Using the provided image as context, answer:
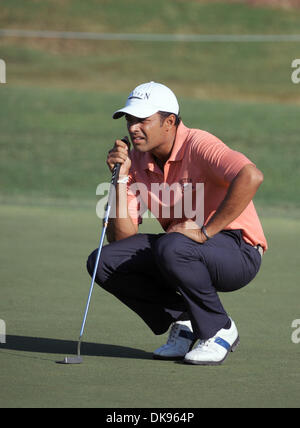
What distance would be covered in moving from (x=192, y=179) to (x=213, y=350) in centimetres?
90

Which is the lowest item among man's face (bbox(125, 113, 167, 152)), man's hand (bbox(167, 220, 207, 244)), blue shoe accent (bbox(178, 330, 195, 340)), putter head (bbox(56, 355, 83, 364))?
putter head (bbox(56, 355, 83, 364))

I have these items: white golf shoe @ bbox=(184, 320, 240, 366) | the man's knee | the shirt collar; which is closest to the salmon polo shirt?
the shirt collar

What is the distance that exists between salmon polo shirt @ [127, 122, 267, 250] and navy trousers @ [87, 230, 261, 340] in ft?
0.41

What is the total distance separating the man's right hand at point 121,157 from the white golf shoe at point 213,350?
1.01m

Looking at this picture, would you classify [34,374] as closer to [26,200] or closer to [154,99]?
[154,99]

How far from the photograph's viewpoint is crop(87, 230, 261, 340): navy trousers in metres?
5.11

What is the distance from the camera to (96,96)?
22.1 meters

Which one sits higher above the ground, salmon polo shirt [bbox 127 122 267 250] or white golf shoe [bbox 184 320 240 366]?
salmon polo shirt [bbox 127 122 267 250]

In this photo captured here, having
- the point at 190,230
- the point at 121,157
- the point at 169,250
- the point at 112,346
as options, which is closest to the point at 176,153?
the point at 121,157

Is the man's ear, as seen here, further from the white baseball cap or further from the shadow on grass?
the shadow on grass

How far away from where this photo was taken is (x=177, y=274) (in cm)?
509

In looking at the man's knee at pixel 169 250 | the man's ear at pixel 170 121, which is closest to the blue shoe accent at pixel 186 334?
the man's knee at pixel 169 250

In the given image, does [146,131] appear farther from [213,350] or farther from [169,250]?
[213,350]

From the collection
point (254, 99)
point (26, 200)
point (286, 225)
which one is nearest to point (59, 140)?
point (26, 200)
